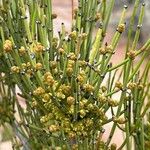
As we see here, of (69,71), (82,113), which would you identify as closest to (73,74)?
(69,71)

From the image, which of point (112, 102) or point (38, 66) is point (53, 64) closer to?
point (38, 66)

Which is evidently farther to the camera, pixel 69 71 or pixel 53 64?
pixel 53 64

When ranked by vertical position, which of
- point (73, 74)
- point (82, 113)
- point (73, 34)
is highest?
point (73, 34)

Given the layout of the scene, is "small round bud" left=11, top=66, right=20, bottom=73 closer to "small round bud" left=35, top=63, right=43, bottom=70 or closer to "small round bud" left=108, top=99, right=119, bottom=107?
"small round bud" left=35, top=63, right=43, bottom=70

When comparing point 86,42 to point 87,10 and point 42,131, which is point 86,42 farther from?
point 42,131

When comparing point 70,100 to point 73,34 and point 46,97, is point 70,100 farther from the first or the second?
point 73,34

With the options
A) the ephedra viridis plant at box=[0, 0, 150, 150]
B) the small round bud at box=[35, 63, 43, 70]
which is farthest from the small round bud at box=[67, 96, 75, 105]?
the small round bud at box=[35, 63, 43, 70]

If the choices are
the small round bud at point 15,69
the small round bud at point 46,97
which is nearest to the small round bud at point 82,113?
the small round bud at point 46,97

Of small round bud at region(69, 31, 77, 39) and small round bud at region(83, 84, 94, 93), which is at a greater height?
small round bud at region(69, 31, 77, 39)

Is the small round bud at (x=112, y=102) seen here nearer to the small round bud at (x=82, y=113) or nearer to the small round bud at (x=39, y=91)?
the small round bud at (x=82, y=113)

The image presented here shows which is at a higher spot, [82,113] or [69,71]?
[69,71]

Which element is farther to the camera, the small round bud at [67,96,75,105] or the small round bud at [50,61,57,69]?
the small round bud at [50,61,57,69]
